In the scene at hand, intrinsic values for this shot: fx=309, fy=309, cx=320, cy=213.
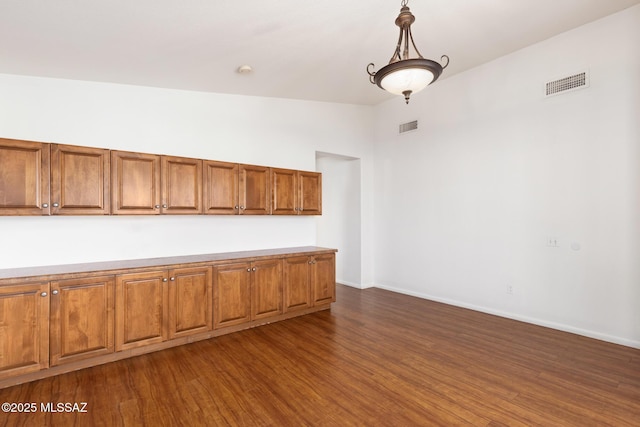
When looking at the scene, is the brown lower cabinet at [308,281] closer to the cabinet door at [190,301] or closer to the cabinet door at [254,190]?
the cabinet door at [254,190]

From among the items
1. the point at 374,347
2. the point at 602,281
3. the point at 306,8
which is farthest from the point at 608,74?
the point at 374,347

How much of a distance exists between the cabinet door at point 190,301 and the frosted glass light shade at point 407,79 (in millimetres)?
2503

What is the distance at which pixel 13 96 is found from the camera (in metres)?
2.82

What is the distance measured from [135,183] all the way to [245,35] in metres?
1.78

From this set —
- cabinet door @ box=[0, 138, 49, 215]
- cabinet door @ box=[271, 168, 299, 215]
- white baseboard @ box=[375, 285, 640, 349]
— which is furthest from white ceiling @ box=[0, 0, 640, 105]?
white baseboard @ box=[375, 285, 640, 349]

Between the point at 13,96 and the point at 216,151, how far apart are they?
1.88 meters

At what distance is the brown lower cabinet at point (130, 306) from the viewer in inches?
93.9

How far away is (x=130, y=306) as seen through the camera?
9.26 ft

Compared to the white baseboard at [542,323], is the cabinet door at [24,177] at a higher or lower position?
higher

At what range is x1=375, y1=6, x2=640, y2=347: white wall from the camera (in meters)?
3.14

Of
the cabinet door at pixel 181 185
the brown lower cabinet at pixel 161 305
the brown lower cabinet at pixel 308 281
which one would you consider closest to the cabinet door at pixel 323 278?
the brown lower cabinet at pixel 308 281

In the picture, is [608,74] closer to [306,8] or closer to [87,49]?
[306,8]

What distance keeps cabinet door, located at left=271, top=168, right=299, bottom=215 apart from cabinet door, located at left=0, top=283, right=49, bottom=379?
2.42 m

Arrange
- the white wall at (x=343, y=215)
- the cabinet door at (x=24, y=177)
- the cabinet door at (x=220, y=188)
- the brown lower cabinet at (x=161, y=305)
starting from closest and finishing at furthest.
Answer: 1. the cabinet door at (x=24, y=177)
2. the brown lower cabinet at (x=161, y=305)
3. the cabinet door at (x=220, y=188)
4. the white wall at (x=343, y=215)
